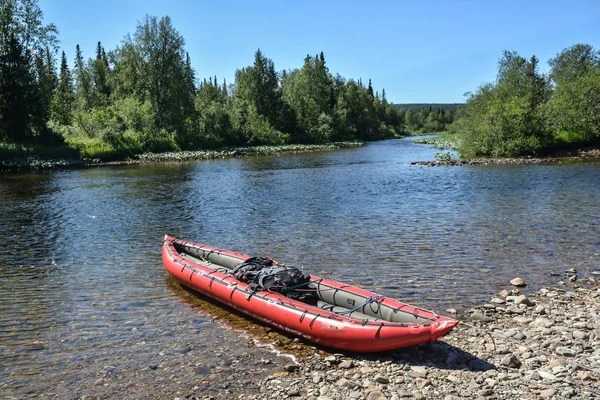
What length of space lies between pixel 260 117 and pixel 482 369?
68.4 meters

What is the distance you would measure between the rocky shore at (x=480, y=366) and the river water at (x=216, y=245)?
992 mm

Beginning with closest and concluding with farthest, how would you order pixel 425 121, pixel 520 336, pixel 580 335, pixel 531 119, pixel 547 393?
pixel 547 393 → pixel 580 335 → pixel 520 336 → pixel 531 119 → pixel 425 121

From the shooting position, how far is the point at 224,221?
19.3 meters

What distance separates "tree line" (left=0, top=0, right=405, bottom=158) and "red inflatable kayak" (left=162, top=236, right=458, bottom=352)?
46628mm

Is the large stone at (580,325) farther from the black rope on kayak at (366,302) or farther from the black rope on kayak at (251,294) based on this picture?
the black rope on kayak at (251,294)

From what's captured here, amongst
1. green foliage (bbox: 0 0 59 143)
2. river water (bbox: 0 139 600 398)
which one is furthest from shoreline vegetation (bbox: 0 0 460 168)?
river water (bbox: 0 139 600 398)

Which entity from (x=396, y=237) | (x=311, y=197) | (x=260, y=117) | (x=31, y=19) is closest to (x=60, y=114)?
(x=31, y=19)

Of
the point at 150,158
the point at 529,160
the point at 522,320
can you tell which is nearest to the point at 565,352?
the point at 522,320

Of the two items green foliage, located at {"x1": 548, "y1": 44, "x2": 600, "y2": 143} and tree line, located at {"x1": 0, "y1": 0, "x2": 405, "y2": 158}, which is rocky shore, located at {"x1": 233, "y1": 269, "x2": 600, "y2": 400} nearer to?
green foliage, located at {"x1": 548, "y1": 44, "x2": 600, "y2": 143}

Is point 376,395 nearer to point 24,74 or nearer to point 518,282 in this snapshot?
point 518,282

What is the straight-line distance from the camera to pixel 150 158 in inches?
2085

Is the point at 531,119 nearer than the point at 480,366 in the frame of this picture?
No

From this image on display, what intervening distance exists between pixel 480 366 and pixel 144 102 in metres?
61.3

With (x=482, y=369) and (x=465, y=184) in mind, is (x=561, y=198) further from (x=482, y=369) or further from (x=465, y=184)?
(x=482, y=369)
